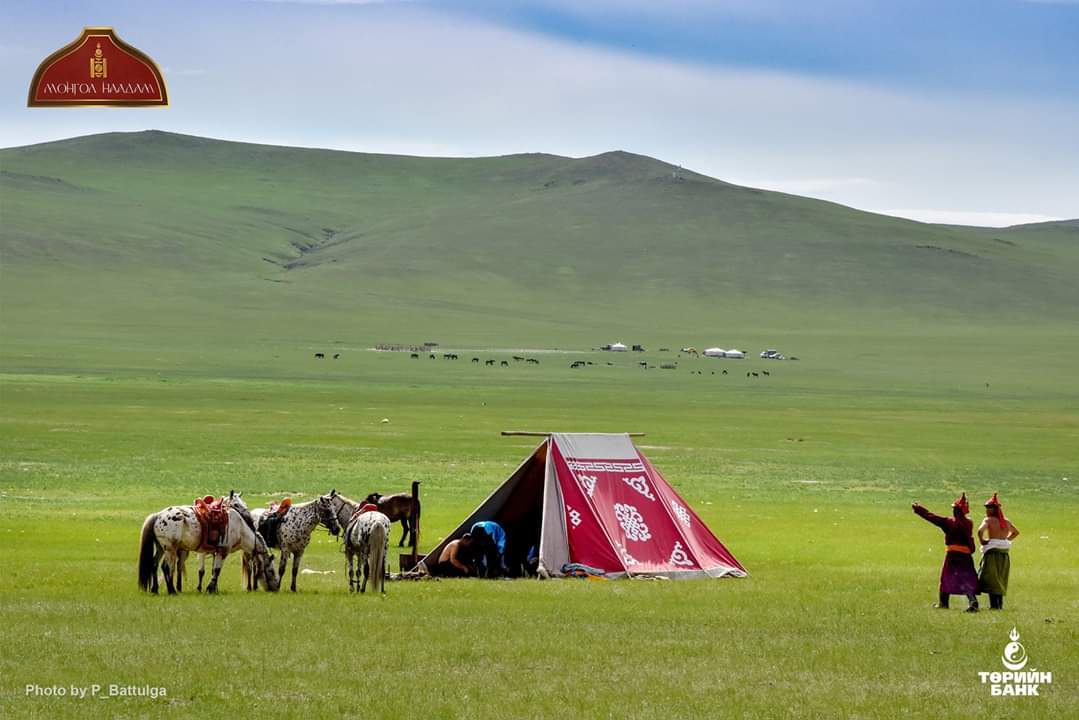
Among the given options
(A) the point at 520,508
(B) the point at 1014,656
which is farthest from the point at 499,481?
(B) the point at 1014,656

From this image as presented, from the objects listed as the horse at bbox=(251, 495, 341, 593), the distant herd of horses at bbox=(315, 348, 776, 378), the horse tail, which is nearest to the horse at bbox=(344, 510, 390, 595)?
the horse at bbox=(251, 495, 341, 593)

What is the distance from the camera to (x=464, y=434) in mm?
48406

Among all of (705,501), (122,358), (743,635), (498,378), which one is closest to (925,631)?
(743,635)

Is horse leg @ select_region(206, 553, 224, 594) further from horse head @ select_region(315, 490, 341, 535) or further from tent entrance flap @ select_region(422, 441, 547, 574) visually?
tent entrance flap @ select_region(422, 441, 547, 574)

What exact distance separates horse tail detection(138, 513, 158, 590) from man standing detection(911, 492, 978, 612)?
300 inches

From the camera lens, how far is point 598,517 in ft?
61.8

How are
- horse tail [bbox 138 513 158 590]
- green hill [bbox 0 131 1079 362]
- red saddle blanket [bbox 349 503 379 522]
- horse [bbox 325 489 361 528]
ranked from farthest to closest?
green hill [bbox 0 131 1079 362] → horse [bbox 325 489 361 528] → red saddle blanket [bbox 349 503 379 522] → horse tail [bbox 138 513 158 590]

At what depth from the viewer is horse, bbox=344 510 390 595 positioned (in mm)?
16219

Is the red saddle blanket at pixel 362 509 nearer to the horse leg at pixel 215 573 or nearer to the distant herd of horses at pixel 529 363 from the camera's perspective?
the horse leg at pixel 215 573

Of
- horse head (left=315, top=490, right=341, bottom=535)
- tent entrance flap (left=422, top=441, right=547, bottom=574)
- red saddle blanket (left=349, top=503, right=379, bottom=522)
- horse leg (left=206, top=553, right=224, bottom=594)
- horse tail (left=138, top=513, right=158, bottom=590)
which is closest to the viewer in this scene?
horse tail (left=138, top=513, right=158, bottom=590)

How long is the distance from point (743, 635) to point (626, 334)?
119384 millimetres

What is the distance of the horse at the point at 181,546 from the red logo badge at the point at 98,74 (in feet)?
18.1

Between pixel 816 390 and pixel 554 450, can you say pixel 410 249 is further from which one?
pixel 554 450

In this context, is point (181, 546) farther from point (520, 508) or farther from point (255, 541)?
point (520, 508)
